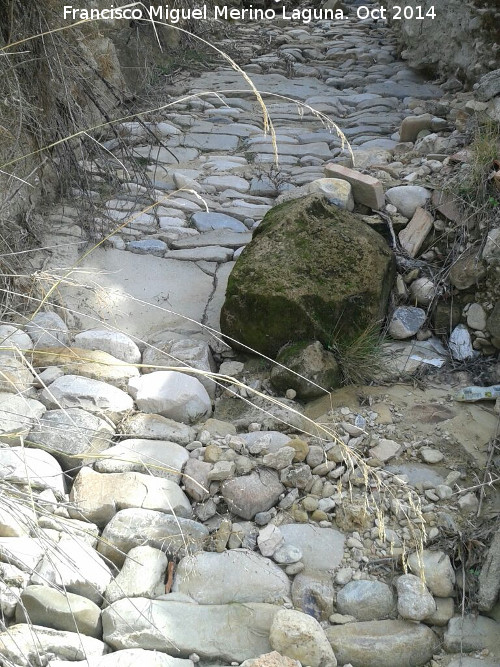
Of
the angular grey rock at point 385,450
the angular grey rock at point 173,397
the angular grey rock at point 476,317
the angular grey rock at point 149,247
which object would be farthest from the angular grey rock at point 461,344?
the angular grey rock at point 149,247

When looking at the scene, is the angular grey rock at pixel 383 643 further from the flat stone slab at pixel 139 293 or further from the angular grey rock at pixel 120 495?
the flat stone slab at pixel 139 293

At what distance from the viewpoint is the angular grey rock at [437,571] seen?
2.42 meters

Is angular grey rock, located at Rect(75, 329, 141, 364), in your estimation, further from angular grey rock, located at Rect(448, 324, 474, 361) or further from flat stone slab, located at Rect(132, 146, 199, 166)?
flat stone slab, located at Rect(132, 146, 199, 166)

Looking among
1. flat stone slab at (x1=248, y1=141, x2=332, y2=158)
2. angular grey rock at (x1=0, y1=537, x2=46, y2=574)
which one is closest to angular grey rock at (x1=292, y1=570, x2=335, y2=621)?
angular grey rock at (x1=0, y1=537, x2=46, y2=574)

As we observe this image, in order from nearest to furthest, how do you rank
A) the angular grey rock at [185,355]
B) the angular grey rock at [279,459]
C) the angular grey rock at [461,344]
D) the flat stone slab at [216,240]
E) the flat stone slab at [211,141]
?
the angular grey rock at [279,459] < the angular grey rock at [185,355] < the angular grey rock at [461,344] < the flat stone slab at [216,240] < the flat stone slab at [211,141]

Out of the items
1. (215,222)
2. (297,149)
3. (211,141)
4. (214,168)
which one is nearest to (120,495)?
(215,222)

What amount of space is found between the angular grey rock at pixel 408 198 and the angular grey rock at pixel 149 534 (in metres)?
2.18

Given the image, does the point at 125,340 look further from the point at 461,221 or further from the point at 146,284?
the point at 461,221

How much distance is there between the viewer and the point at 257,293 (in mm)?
3377

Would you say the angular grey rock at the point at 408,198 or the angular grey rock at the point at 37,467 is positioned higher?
the angular grey rock at the point at 408,198

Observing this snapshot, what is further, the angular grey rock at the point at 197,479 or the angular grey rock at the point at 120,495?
the angular grey rock at the point at 197,479

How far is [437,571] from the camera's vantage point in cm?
244

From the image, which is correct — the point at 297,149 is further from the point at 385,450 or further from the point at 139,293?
the point at 385,450

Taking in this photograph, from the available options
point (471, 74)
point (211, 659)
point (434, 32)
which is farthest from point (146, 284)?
point (434, 32)
